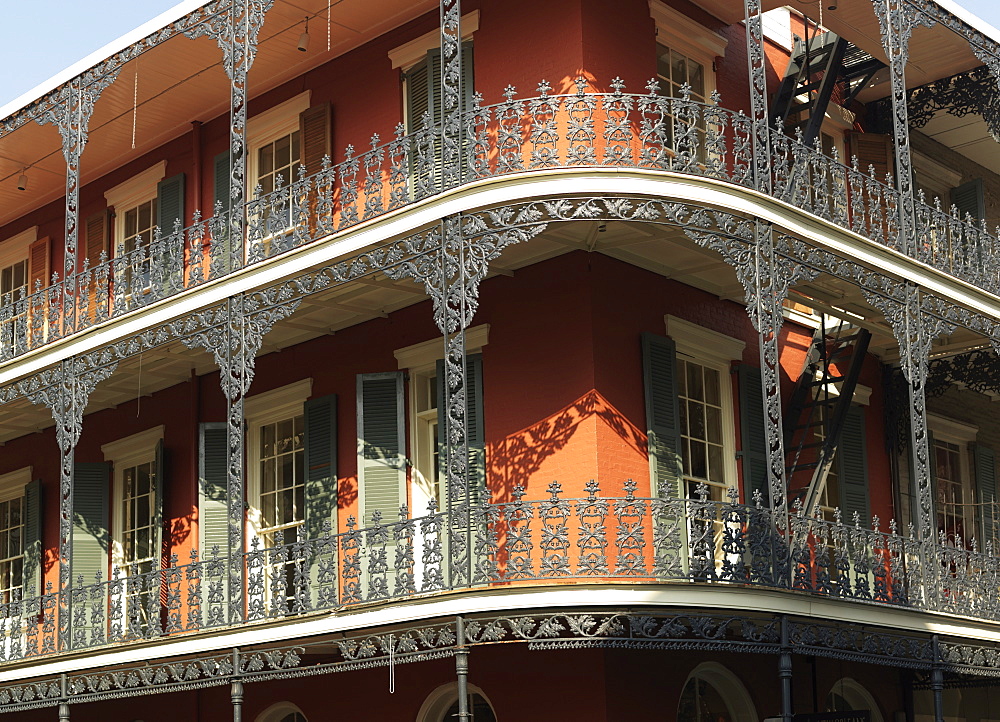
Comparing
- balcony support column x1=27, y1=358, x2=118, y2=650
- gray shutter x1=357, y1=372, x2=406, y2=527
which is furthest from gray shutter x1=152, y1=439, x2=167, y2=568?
gray shutter x1=357, y1=372, x2=406, y2=527

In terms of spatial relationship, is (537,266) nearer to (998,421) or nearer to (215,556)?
(215,556)

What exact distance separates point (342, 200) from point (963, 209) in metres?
9.00

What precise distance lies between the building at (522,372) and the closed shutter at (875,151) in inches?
2.3

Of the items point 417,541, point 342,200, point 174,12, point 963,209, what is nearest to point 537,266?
point 342,200

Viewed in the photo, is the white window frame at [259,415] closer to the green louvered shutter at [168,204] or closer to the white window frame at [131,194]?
the green louvered shutter at [168,204]

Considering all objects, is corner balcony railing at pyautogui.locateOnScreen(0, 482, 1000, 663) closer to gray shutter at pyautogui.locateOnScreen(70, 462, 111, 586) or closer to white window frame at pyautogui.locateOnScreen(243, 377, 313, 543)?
white window frame at pyautogui.locateOnScreen(243, 377, 313, 543)

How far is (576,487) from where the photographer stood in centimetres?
1288

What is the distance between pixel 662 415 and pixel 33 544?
9.25 metres

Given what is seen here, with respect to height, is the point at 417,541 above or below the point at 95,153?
below

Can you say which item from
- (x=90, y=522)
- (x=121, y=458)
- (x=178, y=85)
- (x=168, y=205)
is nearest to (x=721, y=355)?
(x=178, y=85)

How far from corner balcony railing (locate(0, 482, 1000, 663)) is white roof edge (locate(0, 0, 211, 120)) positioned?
215 inches

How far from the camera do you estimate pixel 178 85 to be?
16781mm

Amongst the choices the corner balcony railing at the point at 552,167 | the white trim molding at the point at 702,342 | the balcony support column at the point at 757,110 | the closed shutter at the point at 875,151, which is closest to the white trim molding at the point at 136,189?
the corner balcony railing at the point at 552,167

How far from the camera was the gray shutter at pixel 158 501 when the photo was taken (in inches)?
667
